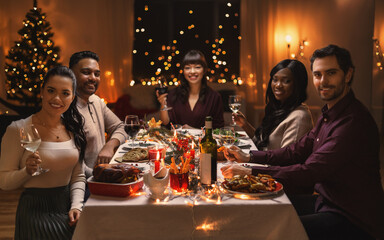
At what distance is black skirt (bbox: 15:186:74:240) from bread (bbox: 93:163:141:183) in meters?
0.43

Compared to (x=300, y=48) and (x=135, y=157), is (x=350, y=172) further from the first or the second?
(x=300, y=48)

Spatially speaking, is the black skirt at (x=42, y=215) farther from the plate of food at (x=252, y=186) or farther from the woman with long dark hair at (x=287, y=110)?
the woman with long dark hair at (x=287, y=110)

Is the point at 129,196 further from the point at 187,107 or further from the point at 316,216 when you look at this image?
the point at 187,107

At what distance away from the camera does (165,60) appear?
265 inches

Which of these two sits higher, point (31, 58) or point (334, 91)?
point (31, 58)

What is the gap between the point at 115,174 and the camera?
1.52 metres

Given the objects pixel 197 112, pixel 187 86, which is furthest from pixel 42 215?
pixel 187 86

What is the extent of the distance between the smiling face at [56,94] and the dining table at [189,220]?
2.20 feet

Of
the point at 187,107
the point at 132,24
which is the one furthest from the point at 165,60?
the point at 187,107

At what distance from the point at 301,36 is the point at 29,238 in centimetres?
573

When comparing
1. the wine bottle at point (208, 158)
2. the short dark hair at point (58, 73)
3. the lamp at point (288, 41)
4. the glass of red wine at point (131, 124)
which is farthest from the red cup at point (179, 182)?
the lamp at point (288, 41)

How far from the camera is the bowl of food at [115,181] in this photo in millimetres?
1487

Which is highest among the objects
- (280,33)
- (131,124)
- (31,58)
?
(280,33)

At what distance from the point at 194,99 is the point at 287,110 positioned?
1404 mm
